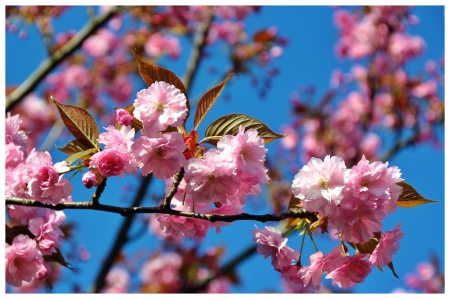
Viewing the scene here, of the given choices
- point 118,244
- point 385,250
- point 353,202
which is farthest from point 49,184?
point 118,244

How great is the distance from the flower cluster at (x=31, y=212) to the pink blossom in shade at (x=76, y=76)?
15.5ft

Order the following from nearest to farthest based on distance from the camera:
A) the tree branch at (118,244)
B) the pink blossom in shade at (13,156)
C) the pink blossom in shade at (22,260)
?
the pink blossom in shade at (22,260), the pink blossom in shade at (13,156), the tree branch at (118,244)

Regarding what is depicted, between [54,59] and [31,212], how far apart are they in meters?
2.03

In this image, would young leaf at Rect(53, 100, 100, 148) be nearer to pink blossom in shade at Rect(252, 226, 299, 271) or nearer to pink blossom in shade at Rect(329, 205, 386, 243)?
pink blossom in shade at Rect(252, 226, 299, 271)

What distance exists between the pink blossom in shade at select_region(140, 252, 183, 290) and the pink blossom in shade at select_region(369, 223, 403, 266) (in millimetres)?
4706

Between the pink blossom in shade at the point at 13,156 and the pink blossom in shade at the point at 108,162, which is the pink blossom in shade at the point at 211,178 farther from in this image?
the pink blossom in shade at the point at 13,156

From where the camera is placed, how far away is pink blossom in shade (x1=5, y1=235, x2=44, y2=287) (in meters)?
1.48

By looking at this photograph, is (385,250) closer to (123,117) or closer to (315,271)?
(315,271)

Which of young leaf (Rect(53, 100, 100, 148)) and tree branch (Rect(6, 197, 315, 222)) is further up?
young leaf (Rect(53, 100, 100, 148))

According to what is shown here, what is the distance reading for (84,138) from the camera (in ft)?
4.64

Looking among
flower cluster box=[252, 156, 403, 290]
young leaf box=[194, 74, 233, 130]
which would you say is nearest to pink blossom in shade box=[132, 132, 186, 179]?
young leaf box=[194, 74, 233, 130]

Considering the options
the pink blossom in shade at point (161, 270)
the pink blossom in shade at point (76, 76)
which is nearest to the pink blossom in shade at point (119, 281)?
the pink blossom in shade at point (161, 270)

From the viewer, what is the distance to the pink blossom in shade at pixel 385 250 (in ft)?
4.52

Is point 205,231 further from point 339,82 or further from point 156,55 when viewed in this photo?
point 339,82
